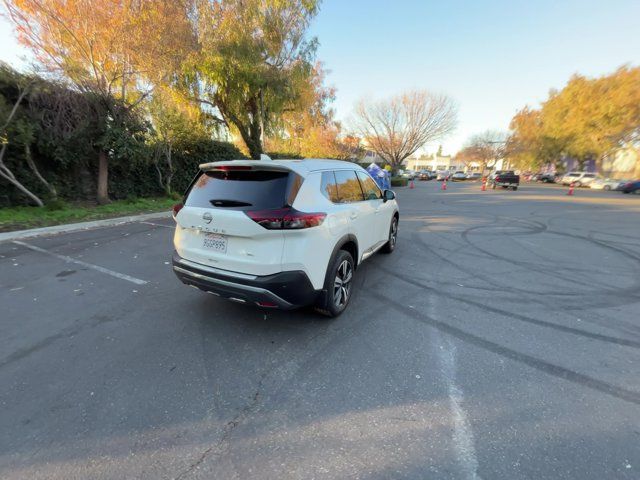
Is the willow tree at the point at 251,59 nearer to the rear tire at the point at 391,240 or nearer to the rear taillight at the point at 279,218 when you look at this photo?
the rear tire at the point at 391,240

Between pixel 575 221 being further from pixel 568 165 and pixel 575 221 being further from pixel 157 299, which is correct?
pixel 568 165

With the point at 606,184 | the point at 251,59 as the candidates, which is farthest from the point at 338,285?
the point at 606,184

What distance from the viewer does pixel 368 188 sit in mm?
4918

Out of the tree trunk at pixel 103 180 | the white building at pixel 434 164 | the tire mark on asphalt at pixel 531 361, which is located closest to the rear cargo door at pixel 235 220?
the tire mark on asphalt at pixel 531 361

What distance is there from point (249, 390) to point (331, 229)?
1.74m

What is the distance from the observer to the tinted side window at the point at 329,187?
3.53 metres

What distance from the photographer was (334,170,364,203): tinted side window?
13.0ft

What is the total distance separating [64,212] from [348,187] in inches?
364

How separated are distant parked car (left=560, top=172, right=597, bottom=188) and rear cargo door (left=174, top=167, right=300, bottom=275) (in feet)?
159

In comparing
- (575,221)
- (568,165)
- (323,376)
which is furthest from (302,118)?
(568,165)

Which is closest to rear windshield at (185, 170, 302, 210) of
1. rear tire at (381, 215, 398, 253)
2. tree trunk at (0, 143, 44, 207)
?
rear tire at (381, 215, 398, 253)

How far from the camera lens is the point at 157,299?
4.14 m

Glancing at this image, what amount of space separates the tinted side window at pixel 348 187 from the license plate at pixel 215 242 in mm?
1481

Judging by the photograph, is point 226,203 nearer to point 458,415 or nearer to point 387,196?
point 458,415
